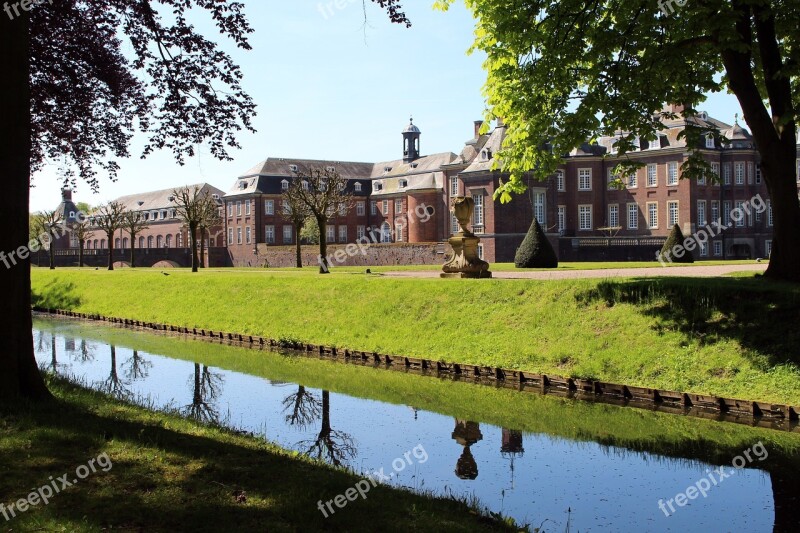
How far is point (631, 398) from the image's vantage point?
40.0 ft

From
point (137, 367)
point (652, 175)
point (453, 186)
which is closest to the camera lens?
point (137, 367)

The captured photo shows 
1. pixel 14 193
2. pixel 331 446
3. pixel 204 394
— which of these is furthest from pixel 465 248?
pixel 14 193

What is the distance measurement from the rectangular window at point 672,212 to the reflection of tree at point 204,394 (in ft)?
139

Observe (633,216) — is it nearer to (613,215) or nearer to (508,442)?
(613,215)

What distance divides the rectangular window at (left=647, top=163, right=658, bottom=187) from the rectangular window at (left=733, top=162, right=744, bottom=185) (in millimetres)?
5542

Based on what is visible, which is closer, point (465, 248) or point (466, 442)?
point (466, 442)

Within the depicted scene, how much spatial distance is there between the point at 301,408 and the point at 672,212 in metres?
44.8

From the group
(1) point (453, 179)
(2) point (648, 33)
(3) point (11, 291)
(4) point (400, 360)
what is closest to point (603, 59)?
(2) point (648, 33)

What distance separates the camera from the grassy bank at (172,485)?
195 inches

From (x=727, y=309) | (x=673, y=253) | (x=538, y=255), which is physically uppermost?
(x=538, y=255)

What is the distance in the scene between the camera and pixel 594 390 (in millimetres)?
12758

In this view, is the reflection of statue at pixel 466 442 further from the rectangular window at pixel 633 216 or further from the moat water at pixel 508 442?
the rectangular window at pixel 633 216

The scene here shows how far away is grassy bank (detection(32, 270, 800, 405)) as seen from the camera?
40.0 feet

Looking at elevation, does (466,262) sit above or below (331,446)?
above
